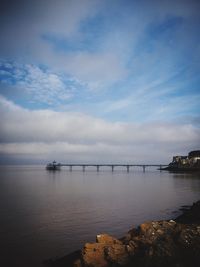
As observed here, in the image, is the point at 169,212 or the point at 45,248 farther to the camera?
the point at 169,212

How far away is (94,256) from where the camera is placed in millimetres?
8523

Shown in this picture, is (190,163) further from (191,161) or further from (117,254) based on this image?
(117,254)

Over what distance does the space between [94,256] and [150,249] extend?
6.95ft

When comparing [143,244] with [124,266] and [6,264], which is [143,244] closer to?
[124,266]

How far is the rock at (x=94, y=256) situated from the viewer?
27.1 ft

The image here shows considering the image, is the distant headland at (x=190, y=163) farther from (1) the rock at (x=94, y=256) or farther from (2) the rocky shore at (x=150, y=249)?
(1) the rock at (x=94, y=256)

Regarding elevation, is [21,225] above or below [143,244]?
below

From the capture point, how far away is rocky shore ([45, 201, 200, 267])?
24.6 ft

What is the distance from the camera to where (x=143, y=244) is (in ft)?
27.7

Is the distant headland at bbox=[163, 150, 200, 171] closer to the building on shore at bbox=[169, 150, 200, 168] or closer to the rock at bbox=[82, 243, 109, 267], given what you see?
the building on shore at bbox=[169, 150, 200, 168]

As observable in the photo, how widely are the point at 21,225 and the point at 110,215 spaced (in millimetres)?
8040

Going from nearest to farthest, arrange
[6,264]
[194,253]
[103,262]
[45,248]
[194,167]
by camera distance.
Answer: [194,253] < [103,262] < [6,264] < [45,248] < [194,167]

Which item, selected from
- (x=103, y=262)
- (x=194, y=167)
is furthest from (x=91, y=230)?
→ (x=194, y=167)

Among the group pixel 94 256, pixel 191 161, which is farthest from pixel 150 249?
pixel 191 161
